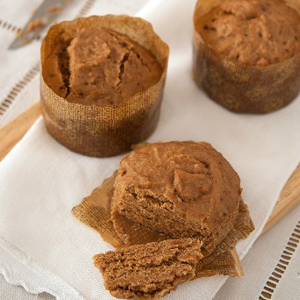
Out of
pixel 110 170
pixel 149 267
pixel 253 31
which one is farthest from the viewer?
pixel 253 31

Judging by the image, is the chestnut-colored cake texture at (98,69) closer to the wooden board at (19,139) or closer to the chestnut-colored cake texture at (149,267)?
the wooden board at (19,139)

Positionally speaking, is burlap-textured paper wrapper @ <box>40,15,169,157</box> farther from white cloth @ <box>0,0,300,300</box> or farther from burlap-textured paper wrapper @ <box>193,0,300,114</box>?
burlap-textured paper wrapper @ <box>193,0,300,114</box>

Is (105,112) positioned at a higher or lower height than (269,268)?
higher

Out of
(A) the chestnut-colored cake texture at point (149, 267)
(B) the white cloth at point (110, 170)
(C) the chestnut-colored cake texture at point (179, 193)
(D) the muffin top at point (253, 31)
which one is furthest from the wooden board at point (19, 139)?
(D) the muffin top at point (253, 31)

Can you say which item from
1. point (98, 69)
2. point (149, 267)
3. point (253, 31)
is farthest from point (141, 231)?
point (253, 31)

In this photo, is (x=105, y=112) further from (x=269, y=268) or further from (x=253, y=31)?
(x=269, y=268)

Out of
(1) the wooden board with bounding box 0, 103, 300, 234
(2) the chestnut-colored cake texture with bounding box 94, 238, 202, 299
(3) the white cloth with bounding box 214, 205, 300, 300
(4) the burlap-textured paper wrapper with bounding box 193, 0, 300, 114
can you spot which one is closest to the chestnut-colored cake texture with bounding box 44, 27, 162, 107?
(4) the burlap-textured paper wrapper with bounding box 193, 0, 300, 114

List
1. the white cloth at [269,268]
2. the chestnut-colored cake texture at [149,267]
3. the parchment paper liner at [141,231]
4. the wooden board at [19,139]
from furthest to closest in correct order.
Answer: the wooden board at [19,139]
the white cloth at [269,268]
the parchment paper liner at [141,231]
the chestnut-colored cake texture at [149,267]
